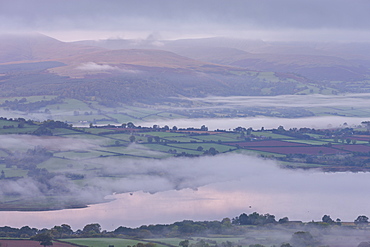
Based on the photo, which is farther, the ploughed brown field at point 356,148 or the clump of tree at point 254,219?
the ploughed brown field at point 356,148

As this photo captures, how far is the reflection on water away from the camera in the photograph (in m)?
38.9

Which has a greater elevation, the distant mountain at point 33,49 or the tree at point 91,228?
the distant mountain at point 33,49

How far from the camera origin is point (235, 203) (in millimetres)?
43094

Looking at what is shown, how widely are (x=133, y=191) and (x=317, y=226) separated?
1630cm

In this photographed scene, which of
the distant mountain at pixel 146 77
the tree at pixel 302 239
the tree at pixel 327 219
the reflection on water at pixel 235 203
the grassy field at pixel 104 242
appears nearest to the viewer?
the tree at pixel 302 239

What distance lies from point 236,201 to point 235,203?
0.63m

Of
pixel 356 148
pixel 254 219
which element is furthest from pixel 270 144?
pixel 254 219

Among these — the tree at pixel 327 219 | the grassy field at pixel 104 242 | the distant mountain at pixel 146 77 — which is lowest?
the grassy field at pixel 104 242

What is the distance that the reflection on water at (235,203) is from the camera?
38.9 m

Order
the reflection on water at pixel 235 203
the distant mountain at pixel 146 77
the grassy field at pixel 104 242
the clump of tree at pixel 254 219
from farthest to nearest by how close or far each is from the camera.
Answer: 1. the distant mountain at pixel 146 77
2. the reflection on water at pixel 235 203
3. the clump of tree at pixel 254 219
4. the grassy field at pixel 104 242

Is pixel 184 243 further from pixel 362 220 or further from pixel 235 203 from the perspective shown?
pixel 235 203

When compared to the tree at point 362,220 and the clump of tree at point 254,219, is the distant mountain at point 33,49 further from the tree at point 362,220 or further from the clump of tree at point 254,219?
the tree at point 362,220

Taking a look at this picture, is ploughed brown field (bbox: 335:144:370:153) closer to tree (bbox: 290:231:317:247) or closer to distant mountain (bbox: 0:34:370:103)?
tree (bbox: 290:231:317:247)

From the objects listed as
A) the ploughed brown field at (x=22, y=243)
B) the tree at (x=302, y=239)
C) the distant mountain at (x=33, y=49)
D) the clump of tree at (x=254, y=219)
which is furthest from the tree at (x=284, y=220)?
the distant mountain at (x=33, y=49)
